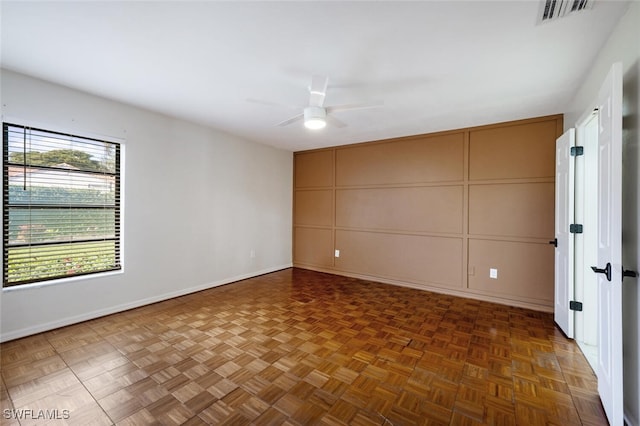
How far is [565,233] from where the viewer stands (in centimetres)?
275

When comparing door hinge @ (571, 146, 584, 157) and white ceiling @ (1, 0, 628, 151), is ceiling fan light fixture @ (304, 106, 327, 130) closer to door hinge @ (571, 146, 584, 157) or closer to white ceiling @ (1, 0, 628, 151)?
white ceiling @ (1, 0, 628, 151)

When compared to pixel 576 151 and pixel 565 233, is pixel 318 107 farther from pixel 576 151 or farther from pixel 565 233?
pixel 565 233

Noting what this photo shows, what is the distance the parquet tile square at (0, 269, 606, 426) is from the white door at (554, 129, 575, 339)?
0.22 m

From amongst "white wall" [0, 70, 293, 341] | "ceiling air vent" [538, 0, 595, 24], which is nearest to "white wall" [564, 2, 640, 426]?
"ceiling air vent" [538, 0, 595, 24]

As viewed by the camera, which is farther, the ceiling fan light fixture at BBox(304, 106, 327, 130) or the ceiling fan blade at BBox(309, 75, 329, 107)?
the ceiling fan light fixture at BBox(304, 106, 327, 130)

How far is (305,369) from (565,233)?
9.08 ft

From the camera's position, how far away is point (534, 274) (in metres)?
3.54

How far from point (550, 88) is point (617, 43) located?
96 centimetres

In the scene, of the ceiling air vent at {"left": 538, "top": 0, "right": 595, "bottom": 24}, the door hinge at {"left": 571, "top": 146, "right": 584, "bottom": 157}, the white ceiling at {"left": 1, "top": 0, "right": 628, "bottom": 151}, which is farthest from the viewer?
the door hinge at {"left": 571, "top": 146, "right": 584, "bottom": 157}

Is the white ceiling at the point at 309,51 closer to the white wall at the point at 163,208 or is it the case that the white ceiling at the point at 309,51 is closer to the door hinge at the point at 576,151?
the white wall at the point at 163,208

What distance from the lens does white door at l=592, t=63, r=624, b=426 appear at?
1.49 meters

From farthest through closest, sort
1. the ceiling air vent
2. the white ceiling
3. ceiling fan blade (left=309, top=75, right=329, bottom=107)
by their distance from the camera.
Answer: ceiling fan blade (left=309, top=75, right=329, bottom=107) → the white ceiling → the ceiling air vent

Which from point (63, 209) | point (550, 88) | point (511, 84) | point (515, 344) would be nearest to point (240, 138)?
point (63, 209)

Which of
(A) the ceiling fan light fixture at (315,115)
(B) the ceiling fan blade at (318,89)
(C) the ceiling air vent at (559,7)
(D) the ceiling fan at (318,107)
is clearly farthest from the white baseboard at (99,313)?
(C) the ceiling air vent at (559,7)
